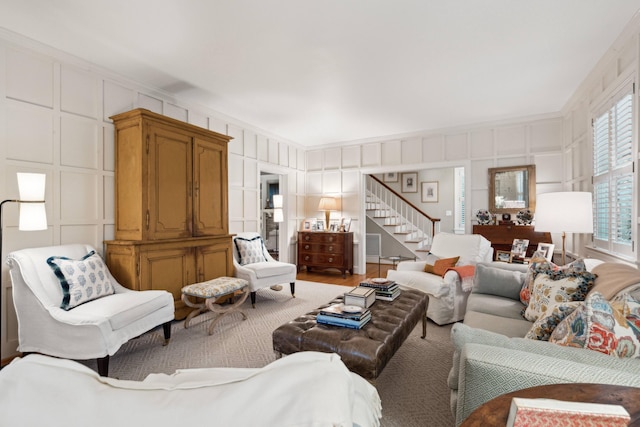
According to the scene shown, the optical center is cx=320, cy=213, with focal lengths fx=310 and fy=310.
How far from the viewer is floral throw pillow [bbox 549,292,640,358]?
1.15 metres

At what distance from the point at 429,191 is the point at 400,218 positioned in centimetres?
115

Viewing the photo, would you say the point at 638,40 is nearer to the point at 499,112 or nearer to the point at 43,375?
the point at 499,112

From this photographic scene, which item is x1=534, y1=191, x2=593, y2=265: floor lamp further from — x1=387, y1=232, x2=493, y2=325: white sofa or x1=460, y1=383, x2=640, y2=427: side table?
x1=460, y1=383, x2=640, y2=427: side table

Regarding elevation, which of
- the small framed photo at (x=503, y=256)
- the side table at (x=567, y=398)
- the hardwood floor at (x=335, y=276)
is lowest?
the hardwood floor at (x=335, y=276)

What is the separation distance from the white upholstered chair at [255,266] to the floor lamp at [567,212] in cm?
295

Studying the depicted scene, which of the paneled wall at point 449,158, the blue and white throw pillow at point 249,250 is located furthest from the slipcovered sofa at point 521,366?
the paneled wall at point 449,158

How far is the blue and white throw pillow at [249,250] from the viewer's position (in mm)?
4309

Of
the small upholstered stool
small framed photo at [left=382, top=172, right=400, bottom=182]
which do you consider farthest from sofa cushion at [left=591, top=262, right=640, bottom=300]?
small framed photo at [left=382, top=172, right=400, bottom=182]

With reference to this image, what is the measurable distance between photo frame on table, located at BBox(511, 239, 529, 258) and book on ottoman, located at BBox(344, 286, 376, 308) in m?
2.81

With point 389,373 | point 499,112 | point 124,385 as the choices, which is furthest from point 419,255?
point 124,385

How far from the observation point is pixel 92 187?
10.3 feet

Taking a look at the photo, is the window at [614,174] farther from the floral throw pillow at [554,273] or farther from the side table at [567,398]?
the side table at [567,398]

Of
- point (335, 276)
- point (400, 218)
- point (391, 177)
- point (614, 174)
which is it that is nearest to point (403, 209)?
point (400, 218)

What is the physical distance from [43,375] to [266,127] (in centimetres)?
506
